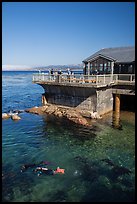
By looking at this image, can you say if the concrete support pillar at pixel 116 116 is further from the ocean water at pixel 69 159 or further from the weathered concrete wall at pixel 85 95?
the weathered concrete wall at pixel 85 95

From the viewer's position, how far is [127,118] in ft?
85.0

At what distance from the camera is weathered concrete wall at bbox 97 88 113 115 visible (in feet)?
84.6

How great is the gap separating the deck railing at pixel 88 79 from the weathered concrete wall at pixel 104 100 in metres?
1.20

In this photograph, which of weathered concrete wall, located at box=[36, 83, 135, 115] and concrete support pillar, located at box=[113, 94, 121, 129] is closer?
concrete support pillar, located at box=[113, 94, 121, 129]

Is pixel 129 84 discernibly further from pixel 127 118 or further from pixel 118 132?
pixel 118 132

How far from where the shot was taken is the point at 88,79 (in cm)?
2580

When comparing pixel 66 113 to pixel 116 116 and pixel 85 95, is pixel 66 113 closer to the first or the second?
pixel 85 95

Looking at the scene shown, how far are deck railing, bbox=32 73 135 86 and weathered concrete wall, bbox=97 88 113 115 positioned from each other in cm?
120

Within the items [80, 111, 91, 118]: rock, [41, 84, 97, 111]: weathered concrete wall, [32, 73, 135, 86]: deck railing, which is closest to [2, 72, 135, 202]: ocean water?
[80, 111, 91, 118]: rock

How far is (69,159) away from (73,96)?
13.7 metres

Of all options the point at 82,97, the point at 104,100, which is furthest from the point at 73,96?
the point at 104,100

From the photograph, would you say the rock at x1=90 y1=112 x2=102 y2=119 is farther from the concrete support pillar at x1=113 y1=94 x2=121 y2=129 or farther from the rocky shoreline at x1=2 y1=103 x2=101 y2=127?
→ the concrete support pillar at x1=113 y1=94 x2=121 y2=129

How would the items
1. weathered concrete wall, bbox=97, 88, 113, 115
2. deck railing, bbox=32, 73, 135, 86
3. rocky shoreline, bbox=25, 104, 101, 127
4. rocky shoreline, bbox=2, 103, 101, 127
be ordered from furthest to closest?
weathered concrete wall, bbox=97, 88, 113, 115 → deck railing, bbox=32, 73, 135, 86 → rocky shoreline, bbox=2, 103, 101, 127 → rocky shoreline, bbox=25, 104, 101, 127

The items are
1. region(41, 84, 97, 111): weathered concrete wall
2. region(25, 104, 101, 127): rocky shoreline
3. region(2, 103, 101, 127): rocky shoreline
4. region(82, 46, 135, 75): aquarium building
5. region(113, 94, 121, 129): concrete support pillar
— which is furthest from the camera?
region(82, 46, 135, 75): aquarium building
